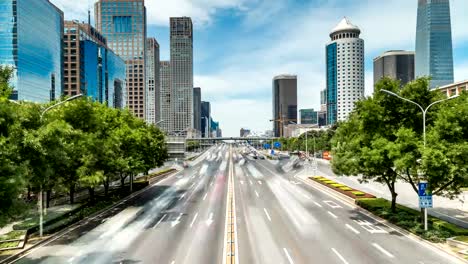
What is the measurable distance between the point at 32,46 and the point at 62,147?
139 meters

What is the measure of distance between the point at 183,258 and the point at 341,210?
20107mm

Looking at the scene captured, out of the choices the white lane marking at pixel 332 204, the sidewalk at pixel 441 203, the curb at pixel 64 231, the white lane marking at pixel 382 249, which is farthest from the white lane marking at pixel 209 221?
the sidewalk at pixel 441 203

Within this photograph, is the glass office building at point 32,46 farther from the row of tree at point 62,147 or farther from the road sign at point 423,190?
the road sign at point 423,190

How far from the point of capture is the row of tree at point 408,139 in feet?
74.1

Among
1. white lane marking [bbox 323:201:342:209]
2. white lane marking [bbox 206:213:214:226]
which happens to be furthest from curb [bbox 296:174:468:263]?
white lane marking [bbox 206:213:214:226]

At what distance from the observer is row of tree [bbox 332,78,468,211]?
74.1ft

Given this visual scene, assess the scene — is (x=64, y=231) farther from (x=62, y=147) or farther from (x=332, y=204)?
(x=332, y=204)

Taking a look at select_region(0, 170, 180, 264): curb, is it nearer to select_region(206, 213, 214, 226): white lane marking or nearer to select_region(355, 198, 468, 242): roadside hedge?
select_region(206, 213, 214, 226): white lane marking

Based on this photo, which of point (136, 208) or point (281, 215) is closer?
point (281, 215)

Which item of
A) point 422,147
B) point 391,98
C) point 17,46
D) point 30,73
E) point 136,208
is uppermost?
point 17,46

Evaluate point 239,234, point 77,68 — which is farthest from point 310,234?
point 77,68

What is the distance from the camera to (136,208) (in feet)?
123

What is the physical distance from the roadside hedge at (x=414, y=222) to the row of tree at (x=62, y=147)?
25.6 m

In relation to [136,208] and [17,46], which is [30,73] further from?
[136,208]
